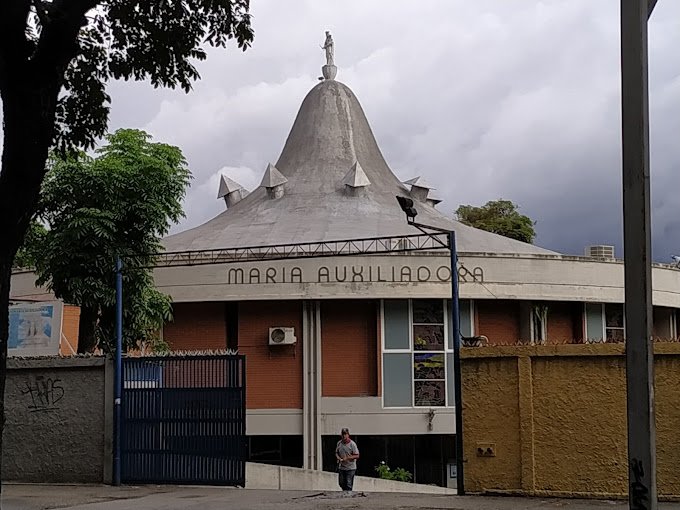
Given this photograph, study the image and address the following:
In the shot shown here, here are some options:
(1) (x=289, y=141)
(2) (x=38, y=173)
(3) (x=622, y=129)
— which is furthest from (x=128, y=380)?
(1) (x=289, y=141)

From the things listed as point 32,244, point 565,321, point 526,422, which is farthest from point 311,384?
point 526,422

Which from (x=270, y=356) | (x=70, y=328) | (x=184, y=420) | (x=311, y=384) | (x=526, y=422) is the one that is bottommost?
(x=184, y=420)

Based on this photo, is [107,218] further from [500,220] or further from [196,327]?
[500,220]

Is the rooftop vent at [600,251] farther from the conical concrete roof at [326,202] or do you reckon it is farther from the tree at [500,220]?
the tree at [500,220]

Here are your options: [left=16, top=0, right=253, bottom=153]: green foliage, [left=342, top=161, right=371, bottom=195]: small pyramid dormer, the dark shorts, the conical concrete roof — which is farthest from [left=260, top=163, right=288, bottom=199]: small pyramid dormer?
[left=16, top=0, right=253, bottom=153]: green foliage

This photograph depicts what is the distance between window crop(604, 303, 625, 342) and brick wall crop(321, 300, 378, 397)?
7.97 metres

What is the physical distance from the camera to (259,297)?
1154 inches

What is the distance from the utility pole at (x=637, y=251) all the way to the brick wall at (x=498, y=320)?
82.9 feet

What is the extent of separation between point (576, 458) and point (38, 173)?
9.39 m

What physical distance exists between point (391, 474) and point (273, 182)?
1495cm

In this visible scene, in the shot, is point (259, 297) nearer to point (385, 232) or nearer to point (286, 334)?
point (286, 334)

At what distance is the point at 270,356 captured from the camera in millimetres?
29766

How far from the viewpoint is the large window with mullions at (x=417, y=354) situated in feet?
94.3

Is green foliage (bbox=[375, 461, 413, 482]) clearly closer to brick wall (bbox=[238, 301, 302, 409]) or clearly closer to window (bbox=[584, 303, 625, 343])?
brick wall (bbox=[238, 301, 302, 409])
